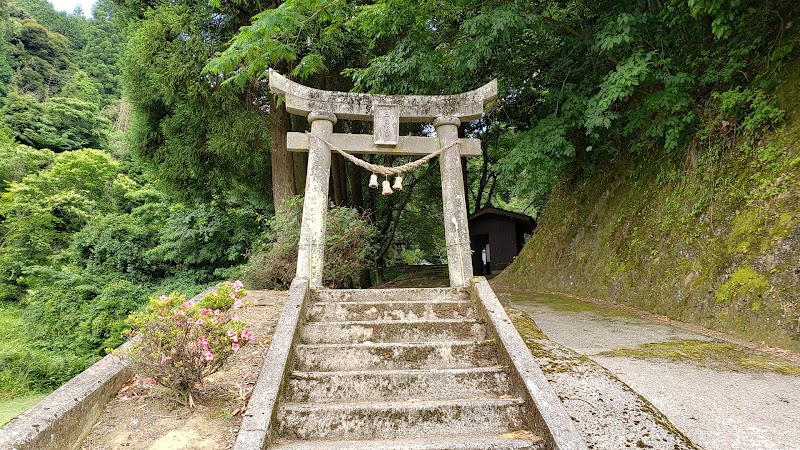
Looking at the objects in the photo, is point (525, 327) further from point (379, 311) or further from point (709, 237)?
point (709, 237)

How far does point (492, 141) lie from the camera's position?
1466 cm

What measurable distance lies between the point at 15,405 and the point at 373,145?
310 inches

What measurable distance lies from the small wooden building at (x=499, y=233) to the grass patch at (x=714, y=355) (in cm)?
1136

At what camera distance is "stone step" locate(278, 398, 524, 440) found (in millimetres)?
2535

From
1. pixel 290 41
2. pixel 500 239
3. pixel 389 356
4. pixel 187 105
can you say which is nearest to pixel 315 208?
pixel 389 356

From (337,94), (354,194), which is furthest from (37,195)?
(337,94)

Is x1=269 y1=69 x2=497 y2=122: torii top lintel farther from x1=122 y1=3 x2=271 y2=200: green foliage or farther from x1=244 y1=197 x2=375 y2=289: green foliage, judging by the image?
x1=122 y1=3 x2=271 y2=200: green foliage

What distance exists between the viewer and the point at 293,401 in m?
2.78

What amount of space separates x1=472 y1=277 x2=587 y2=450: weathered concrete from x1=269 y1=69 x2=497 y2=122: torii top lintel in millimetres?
2563

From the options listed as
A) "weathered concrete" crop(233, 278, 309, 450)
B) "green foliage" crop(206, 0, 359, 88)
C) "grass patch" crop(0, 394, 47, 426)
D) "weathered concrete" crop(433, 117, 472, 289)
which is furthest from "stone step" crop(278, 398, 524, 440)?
"grass patch" crop(0, 394, 47, 426)

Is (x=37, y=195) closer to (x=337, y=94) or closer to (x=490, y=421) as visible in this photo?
(x=337, y=94)

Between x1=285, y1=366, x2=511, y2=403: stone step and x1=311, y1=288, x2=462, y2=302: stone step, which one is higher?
x1=311, y1=288, x2=462, y2=302: stone step

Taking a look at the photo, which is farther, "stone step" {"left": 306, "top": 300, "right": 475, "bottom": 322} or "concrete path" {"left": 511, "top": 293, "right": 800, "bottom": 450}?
"stone step" {"left": 306, "top": 300, "right": 475, "bottom": 322}

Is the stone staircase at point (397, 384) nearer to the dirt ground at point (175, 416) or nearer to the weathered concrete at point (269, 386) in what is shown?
the weathered concrete at point (269, 386)
